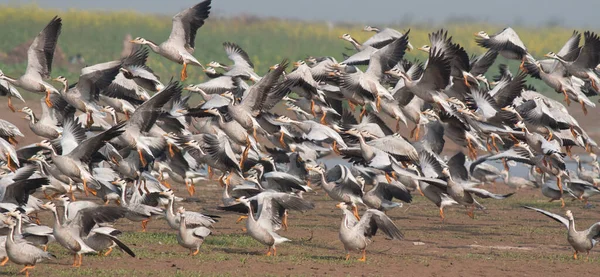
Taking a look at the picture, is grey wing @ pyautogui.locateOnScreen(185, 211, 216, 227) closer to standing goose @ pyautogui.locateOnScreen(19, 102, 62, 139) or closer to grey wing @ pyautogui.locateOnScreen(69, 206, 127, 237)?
grey wing @ pyautogui.locateOnScreen(69, 206, 127, 237)

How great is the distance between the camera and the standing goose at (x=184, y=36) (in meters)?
15.4

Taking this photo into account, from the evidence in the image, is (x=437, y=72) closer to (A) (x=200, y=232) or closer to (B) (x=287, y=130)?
(B) (x=287, y=130)

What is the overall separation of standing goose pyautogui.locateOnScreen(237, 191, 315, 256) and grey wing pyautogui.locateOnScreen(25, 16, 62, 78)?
4.40 meters

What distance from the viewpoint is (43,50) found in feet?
49.8

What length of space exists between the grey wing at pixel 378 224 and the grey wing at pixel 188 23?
16.4 ft

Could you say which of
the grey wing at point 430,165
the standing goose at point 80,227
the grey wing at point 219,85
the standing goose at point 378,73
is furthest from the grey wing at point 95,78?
the grey wing at point 430,165

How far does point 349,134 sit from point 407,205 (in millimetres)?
3212

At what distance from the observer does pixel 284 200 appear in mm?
12297

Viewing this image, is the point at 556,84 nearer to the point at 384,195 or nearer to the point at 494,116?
the point at 494,116

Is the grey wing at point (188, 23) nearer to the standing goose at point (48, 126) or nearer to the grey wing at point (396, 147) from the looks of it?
the standing goose at point (48, 126)

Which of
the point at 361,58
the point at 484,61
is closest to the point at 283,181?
the point at 361,58

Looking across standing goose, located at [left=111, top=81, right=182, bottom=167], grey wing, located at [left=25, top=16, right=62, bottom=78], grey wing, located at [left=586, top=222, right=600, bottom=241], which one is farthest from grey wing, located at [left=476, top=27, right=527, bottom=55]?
grey wing, located at [left=25, top=16, right=62, bottom=78]

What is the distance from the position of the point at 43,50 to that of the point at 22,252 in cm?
583

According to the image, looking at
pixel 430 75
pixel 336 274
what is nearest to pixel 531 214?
pixel 430 75
